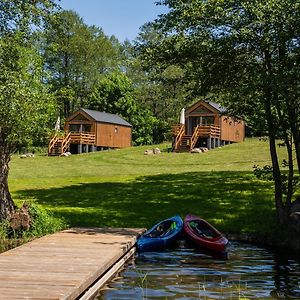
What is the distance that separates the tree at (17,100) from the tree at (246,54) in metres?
4.16

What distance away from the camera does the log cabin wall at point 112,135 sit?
5703 centimetres

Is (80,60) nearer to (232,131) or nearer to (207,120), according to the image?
(207,120)

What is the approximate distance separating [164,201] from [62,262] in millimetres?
11488

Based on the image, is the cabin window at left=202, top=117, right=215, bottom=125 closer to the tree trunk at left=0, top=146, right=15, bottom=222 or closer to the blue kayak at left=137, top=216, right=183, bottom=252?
the blue kayak at left=137, top=216, right=183, bottom=252

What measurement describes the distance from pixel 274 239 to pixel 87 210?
758 centimetres

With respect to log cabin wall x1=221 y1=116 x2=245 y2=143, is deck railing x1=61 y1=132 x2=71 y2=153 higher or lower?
lower

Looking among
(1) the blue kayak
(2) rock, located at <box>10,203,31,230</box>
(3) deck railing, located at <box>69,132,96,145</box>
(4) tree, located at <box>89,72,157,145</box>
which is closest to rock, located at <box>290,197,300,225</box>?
(1) the blue kayak

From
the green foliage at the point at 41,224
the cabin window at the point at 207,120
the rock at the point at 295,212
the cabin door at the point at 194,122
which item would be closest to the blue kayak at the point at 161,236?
the green foliage at the point at 41,224

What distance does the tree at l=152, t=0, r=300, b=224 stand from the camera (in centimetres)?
1410

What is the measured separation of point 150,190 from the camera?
24.9 m

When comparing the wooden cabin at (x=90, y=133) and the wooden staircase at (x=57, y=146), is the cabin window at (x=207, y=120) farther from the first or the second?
the wooden staircase at (x=57, y=146)

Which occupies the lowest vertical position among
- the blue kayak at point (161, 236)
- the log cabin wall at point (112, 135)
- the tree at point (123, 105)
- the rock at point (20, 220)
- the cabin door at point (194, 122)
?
the blue kayak at point (161, 236)

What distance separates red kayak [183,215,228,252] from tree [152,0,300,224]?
2.61 meters

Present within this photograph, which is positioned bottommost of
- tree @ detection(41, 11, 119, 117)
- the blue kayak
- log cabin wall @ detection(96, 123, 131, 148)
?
the blue kayak
